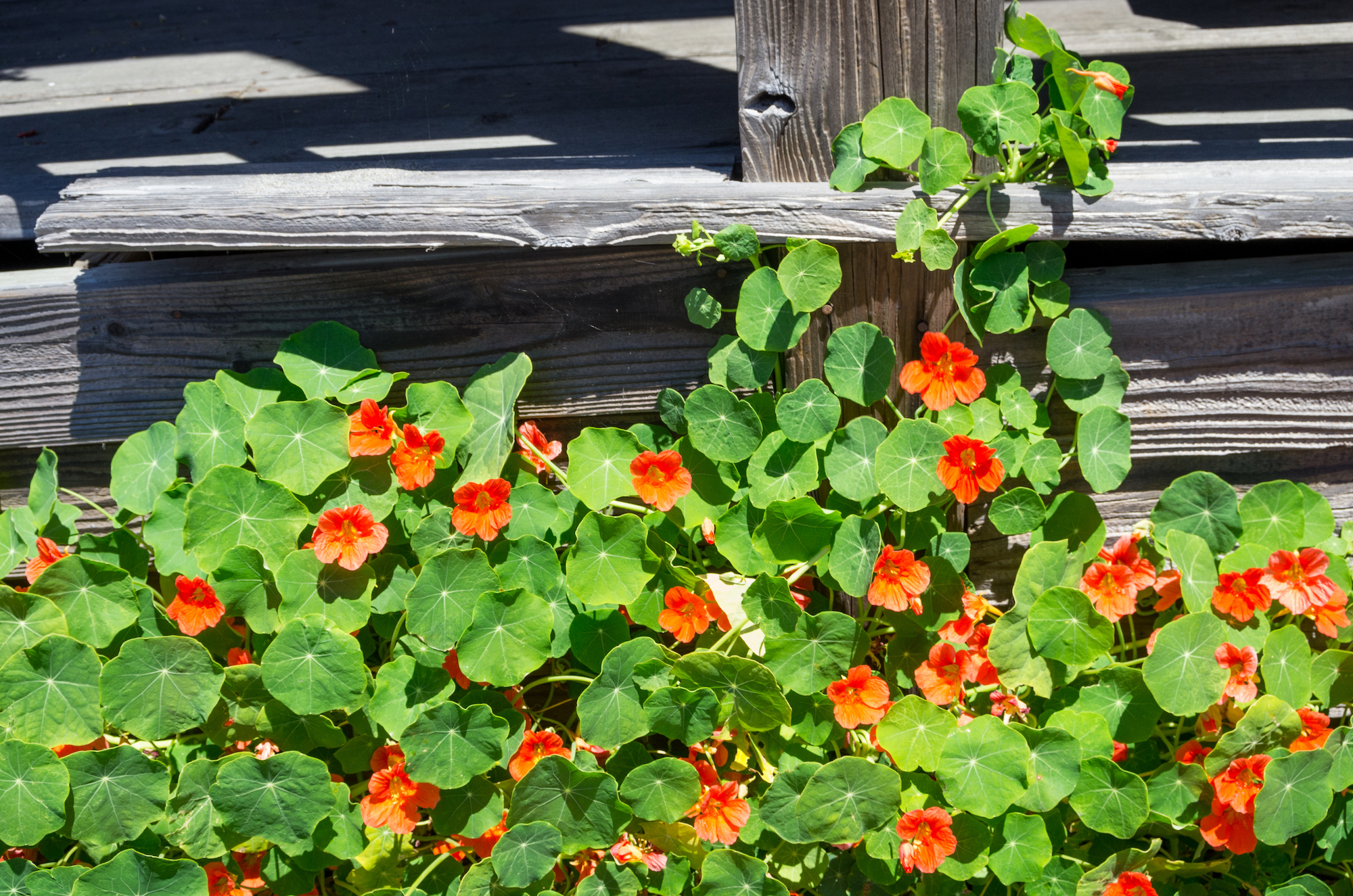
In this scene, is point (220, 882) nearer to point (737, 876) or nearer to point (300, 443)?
point (300, 443)

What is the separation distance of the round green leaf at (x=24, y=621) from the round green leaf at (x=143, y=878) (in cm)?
42

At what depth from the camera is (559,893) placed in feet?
5.34

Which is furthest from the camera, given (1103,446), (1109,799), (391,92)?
(391,92)

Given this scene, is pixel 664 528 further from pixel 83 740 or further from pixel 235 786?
pixel 83 740

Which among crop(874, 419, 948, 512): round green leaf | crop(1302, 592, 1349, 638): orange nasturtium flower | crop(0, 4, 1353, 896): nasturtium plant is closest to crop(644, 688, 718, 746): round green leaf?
crop(0, 4, 1353, 896): nasturtium plant

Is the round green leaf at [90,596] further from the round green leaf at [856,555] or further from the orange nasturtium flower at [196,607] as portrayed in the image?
the round green leaf at [856,555]

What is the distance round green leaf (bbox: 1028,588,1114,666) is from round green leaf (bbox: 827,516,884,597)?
11.5 inches

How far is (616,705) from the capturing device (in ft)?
5.10

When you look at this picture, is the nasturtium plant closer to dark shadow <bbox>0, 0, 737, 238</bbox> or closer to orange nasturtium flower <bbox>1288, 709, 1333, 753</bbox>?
orange nasturtium flower <bbox>1288, 709, 1333, 753</bbox>

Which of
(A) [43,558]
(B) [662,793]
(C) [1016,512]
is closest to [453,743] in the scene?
(B) [662,793]

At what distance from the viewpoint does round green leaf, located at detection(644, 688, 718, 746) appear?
1.51 metres

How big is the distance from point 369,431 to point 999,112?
1213 millimetres

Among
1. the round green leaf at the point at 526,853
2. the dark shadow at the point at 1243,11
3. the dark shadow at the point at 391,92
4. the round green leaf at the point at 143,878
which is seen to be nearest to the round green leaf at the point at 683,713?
the round green leaf at the point at 526,853

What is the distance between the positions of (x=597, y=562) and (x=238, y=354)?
89 centimetres
